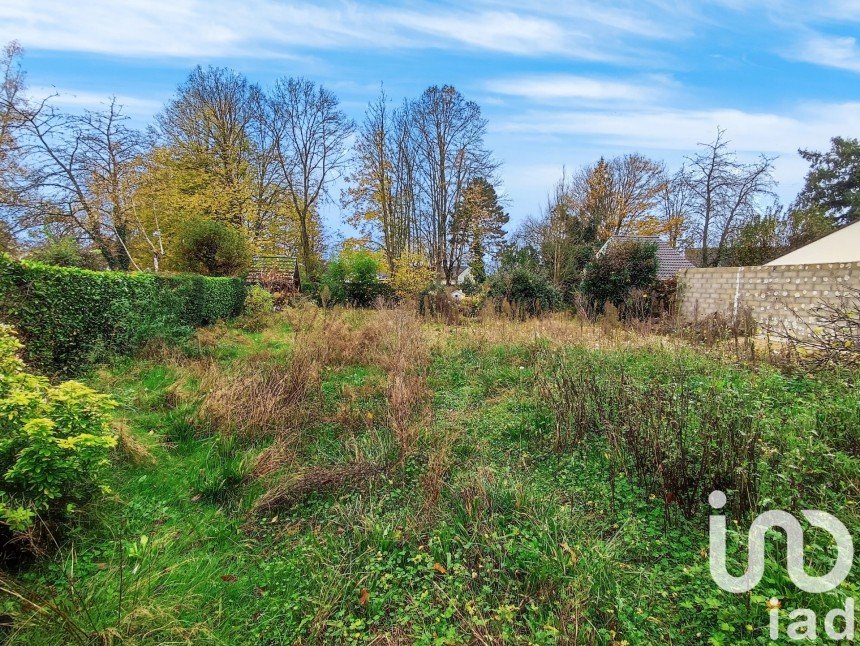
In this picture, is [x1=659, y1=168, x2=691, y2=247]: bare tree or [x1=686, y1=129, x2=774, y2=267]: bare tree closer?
[x1=686, y1=129, x2=774, y2=267]: bare tree

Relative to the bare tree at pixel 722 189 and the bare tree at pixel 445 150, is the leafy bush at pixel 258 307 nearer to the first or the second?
the bare tree at pixel 445 150

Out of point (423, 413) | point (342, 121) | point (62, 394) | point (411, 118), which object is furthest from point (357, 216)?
point (62, 394)

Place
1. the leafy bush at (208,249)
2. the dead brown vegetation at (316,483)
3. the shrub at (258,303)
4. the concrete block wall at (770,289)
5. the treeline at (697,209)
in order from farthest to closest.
A: 1. the treeline at (697,209)
2. the leafy bush at (208,249)
3. the shrub at (258,303)
4. the concrete block wall at (770,289)
5. the dead brown vegetation at (316,483)

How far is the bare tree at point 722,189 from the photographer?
16969 mm

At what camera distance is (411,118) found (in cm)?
1827

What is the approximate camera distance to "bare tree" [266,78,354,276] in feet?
55.4

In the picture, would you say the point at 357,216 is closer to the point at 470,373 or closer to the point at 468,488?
the point at 470,373

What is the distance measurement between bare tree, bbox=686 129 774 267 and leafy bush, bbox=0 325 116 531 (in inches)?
909

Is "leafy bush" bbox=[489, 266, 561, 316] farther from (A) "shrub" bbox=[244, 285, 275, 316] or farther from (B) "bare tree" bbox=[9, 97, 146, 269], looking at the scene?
(B) "bare tree" bbox=[9, 97, 146, 269]

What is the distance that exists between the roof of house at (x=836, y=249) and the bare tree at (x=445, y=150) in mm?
12862

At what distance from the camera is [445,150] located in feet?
59.4

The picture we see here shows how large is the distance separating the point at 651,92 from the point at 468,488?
29.5ft

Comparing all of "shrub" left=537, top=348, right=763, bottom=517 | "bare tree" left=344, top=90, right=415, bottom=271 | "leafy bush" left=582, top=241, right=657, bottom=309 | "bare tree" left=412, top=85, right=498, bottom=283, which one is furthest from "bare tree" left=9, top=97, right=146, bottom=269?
"leafy bush" left=582, top=241, right=657, bottom=309

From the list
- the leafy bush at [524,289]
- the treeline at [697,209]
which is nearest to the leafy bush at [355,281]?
the leafy bush at [524,289]
